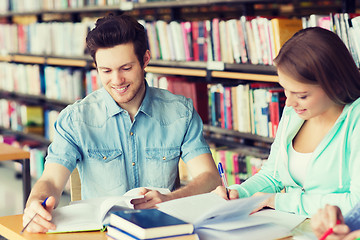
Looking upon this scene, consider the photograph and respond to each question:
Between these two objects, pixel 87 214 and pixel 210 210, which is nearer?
pixel 210 210

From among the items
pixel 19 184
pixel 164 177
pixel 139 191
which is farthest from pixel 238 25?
pixel 19 184

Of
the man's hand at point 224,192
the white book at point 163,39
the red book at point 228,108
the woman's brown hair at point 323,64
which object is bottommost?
the red book at point 228,108

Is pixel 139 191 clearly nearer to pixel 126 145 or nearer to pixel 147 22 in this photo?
pixel 126 145

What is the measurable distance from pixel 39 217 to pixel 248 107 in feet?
5.90

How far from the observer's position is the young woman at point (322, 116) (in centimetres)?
157

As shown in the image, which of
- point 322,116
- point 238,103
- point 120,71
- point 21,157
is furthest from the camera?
point 238,103

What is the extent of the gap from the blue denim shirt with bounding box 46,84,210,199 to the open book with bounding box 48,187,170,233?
0.36 metres

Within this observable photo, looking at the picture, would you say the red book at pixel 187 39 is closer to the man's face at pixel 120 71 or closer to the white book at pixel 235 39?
the white book at pixel 235 39

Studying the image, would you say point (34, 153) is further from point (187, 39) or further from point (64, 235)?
point (64, 235)

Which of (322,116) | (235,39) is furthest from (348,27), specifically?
(322,116)

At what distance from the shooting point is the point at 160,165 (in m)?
2.06

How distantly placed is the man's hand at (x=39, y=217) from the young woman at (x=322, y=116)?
0.48 meters

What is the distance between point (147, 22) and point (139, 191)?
214 cm

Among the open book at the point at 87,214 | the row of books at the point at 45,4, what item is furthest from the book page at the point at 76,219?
the row of books at the point at 45,4
